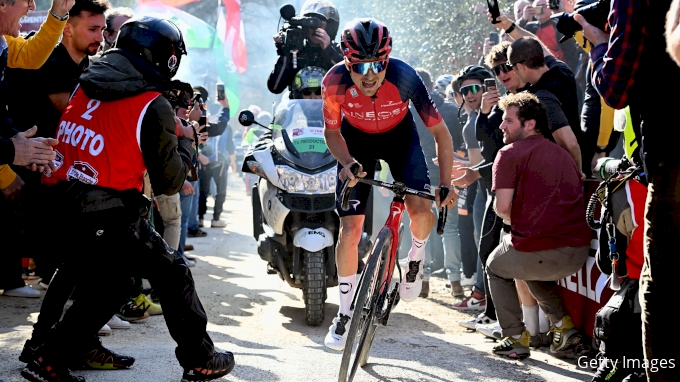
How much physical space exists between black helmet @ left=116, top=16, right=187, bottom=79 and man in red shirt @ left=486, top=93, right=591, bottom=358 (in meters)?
2.59

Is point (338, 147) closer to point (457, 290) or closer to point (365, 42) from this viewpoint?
point (365, 42)

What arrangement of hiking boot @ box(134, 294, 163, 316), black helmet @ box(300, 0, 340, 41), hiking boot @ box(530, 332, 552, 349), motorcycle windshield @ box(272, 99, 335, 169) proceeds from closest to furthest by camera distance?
hiking boot @ box(530, 332, 552, 349) < hiking boot @ box(134, 294, 163, 316) < motorcycle windshield @ box(272, 99, 335, 169) < black helmet @ box(300, 0, 340, 41)

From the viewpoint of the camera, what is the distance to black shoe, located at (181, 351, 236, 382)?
461 centimetres

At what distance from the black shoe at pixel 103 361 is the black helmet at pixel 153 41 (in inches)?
72.4

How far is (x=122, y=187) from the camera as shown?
14.9 feet

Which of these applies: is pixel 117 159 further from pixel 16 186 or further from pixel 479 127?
pixel 479 127

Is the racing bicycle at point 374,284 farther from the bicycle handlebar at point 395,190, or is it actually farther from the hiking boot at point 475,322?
the hiking boot at point 475,322

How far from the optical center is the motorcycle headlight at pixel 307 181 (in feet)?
24.2

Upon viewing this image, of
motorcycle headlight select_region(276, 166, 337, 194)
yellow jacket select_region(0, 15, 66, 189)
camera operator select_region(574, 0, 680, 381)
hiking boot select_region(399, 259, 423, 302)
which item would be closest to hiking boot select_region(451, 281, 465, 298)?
motorcycle headlight select_region(276, 166, 337, 194)

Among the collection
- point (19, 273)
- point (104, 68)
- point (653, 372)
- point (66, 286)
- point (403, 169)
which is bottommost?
point (19, 273)

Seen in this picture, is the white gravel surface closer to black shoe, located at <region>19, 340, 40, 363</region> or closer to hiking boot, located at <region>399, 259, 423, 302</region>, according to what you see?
black shoe, located at <region>19, 340, 40, 363</region>

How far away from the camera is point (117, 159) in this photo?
448 centimetres

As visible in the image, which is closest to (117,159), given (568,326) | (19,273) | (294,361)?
(294,361)

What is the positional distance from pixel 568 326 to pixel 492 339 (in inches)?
36.8
